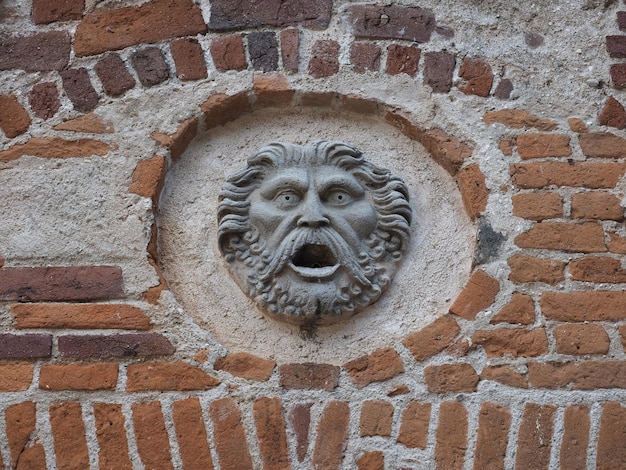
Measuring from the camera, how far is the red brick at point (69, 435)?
2.36m

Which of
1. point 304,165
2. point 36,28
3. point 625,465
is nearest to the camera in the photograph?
point 625,465

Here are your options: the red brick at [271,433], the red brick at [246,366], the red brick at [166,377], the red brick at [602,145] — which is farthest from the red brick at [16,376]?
the red brick at [602,145]

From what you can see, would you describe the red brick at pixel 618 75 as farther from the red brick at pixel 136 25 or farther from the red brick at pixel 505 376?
the red brick at pixel 136 25

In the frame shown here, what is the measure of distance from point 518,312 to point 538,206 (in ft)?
1.12

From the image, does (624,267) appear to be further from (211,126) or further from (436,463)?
(211,126)

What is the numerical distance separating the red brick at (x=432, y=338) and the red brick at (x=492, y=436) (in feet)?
0.68

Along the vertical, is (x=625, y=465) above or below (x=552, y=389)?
below

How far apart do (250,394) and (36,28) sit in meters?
1.42

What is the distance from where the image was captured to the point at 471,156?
→ 277cm

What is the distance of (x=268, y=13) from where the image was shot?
9.68 feet

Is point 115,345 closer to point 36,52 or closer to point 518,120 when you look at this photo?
point 36,52

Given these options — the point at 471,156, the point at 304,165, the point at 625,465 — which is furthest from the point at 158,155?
the point at 625,465

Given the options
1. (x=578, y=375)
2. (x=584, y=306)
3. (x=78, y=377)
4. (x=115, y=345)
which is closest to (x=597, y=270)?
(x=584, y=306)

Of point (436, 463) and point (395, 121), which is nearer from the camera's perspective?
point (436, 463)
